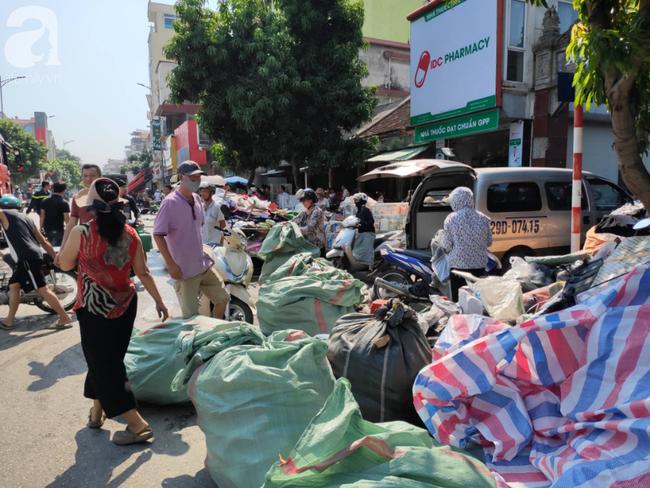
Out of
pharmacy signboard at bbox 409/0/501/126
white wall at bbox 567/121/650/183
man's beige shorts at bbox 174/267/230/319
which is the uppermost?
pharmacy signboard at bbox 409/0/501/126

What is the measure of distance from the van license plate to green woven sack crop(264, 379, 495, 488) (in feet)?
16.6

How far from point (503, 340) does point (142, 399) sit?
2583 millimetres

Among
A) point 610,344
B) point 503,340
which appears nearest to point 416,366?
point 503,340

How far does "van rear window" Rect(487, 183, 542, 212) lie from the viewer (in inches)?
255

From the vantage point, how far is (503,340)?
2.15m

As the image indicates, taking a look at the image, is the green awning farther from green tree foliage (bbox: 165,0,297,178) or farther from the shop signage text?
green tree foliage (bbox: 165,0,297,178)

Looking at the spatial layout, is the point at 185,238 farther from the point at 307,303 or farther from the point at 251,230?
the point at 251,230

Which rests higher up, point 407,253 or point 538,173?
point 538,173

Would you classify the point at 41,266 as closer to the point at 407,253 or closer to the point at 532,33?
the point at 407,253

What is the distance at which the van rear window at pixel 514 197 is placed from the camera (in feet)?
21.2

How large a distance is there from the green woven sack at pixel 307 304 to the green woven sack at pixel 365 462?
7.75 ft

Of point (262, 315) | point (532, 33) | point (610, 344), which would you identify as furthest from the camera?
point (532, 33)

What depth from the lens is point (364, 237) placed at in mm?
7141

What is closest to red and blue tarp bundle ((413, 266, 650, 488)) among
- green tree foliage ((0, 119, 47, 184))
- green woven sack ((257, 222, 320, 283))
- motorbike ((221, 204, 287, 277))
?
green woven sack ((257, 222, 320, 283))
